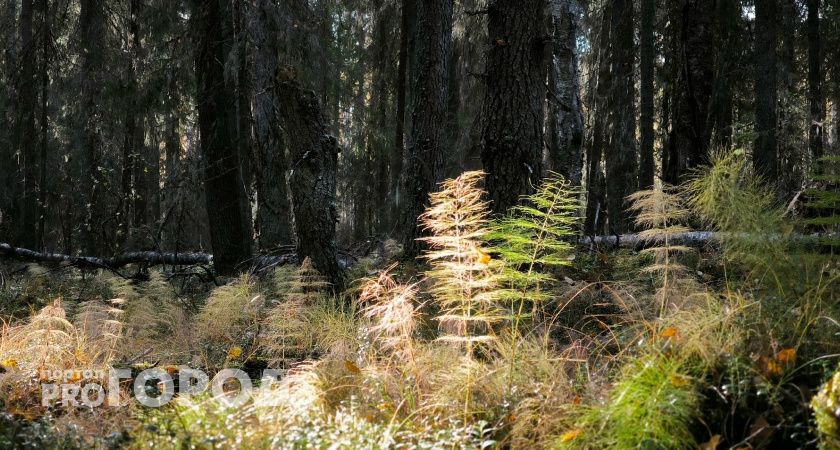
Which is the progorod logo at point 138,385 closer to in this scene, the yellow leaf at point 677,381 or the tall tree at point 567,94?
the yellow leaf at point 677,381

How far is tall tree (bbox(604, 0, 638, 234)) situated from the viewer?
40.2 ft


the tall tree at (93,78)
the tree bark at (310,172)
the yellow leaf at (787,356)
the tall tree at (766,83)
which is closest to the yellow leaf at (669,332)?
the yellow leaf at (787,356)

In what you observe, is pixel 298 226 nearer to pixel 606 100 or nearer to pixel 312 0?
pixel 312 0

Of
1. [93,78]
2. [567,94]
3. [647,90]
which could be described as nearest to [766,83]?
[647,90]

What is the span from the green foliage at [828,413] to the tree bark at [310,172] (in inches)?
207

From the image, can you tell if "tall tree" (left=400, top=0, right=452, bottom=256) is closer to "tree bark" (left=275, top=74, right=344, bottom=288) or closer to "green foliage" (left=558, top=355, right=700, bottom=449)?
"tree bark" (left=275, top=74, right=344, bottom=288)

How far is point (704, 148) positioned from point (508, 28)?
12.8 ft

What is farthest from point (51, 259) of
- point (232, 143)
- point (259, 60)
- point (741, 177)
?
point (741, 177)

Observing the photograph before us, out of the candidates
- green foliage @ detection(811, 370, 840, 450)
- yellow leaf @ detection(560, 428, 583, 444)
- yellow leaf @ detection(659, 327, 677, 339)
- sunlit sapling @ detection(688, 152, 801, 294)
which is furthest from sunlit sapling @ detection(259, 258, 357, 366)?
green foliage @ detection(811, 370, 840, 450)

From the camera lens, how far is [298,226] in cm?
724

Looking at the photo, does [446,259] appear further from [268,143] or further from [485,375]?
[268,143]

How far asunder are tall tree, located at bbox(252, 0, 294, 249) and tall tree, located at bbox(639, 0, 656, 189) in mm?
6939

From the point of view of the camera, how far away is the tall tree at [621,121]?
1224 centimetres

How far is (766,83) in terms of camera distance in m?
10.5
